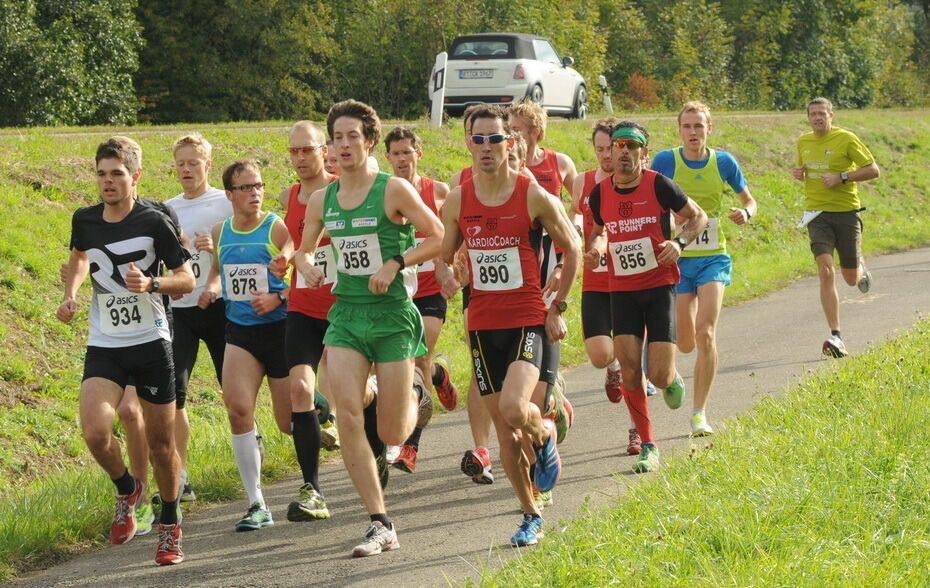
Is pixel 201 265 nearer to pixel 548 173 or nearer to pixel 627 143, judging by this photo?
→ pixel 548 173

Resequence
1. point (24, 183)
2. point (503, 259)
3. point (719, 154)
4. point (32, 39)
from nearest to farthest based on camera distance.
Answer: point (503, 259) < point (719, 154) < point (24, 183) < point (32, 39)

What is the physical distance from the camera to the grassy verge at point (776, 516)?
5172 millimetres

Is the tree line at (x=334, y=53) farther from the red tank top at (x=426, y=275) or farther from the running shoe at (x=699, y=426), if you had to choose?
the running shoe at (x=699, y=426)

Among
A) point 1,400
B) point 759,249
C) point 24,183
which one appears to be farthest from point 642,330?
point 759,249

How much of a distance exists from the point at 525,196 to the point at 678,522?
195 centimetres

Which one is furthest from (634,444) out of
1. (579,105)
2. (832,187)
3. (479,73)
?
(579,105)

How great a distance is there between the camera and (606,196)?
27.9 feet

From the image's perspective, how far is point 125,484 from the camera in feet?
23.5

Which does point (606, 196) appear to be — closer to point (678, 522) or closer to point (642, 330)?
point (642, 330)

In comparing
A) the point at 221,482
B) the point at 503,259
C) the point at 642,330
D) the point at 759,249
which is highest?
the point at 503,259

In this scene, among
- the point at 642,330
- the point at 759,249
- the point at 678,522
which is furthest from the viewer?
the point at 759,249

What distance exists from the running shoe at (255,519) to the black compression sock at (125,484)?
642mm

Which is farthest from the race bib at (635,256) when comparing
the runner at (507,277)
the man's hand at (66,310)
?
the man's hand at (66,310)

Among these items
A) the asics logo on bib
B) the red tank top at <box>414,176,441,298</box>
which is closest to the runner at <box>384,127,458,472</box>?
the red tank top at <box>414,176,441,298</box>
